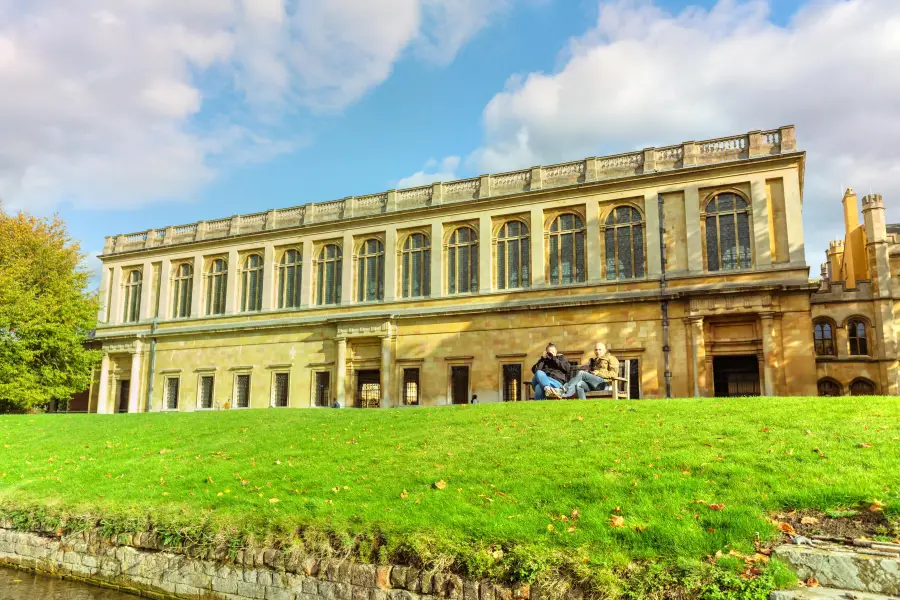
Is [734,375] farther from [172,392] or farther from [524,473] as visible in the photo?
[172,392]

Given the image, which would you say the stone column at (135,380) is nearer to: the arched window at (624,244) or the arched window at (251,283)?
the arched window at (251,283)

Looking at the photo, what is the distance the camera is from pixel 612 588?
6961 mm

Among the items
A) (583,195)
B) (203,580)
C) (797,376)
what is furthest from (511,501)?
(583,195)

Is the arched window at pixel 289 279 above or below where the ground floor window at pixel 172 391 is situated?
above

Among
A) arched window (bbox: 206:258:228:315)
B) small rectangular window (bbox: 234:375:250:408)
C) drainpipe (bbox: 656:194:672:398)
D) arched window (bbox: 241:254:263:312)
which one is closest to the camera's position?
drainpipe (bbox: 656:194:672:398)

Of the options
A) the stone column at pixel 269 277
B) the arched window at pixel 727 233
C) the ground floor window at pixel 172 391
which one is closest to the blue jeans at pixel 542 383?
the arched window at pixel 727 233

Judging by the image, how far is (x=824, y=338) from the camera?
35.3 meters

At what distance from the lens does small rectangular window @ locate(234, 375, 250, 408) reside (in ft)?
123

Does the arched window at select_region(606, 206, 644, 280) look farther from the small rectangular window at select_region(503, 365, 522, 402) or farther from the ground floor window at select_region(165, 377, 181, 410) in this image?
the ground floor window at select_region(165, 377, 181, 410)

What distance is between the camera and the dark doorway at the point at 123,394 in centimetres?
4159

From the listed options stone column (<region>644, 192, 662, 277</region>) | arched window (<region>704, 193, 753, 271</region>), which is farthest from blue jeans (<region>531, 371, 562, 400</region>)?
arched window (<region>704, 193, 753, 271</region>)

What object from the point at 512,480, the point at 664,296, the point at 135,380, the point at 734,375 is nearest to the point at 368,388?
the point at 664,296

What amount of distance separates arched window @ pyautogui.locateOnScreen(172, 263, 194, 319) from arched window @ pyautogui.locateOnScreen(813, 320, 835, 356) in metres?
37.1

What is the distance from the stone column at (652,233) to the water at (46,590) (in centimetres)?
2427
